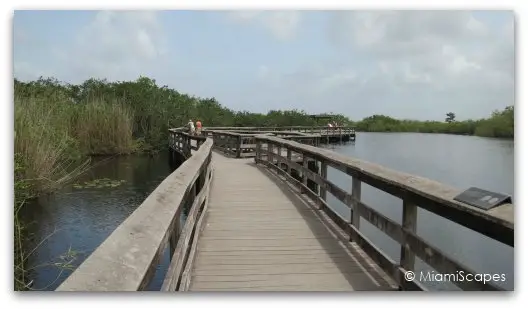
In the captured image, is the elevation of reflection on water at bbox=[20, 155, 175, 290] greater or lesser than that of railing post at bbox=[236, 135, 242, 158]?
lesser

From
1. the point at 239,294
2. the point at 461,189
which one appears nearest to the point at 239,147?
the point at 239,294

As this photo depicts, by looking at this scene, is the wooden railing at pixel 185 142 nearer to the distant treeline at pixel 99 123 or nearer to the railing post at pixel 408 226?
the distant treeline at pixel 99 123

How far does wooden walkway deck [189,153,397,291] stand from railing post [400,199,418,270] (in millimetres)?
197

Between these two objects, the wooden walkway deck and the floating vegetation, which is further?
the floating vegetation

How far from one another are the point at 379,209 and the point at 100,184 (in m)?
6.33

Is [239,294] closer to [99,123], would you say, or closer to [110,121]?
[99,123]

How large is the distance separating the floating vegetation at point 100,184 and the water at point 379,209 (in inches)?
8.0

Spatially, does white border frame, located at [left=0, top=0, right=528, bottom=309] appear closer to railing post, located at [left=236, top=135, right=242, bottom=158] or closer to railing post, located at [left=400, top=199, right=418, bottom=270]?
railing post, located at [left=400, top=199, right=418, bottom=270]

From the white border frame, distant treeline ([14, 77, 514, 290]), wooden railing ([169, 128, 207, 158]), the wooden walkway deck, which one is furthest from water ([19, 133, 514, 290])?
wooden railing ([169, 128, 207, 158])

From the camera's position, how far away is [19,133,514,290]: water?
3551 millimetres

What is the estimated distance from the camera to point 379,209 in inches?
270

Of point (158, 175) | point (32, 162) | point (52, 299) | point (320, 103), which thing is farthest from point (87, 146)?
point (52, 299)

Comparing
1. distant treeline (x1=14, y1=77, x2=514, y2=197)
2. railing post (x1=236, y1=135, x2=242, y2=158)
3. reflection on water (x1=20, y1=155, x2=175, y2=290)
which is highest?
distant treeline (x1=14, y1=77, x2=514, y2=197)

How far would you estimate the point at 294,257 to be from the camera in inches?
121
